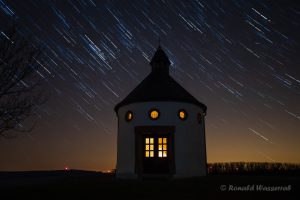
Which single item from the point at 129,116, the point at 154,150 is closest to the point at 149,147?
the point at 154,150

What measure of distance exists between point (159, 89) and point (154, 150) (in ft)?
12.0

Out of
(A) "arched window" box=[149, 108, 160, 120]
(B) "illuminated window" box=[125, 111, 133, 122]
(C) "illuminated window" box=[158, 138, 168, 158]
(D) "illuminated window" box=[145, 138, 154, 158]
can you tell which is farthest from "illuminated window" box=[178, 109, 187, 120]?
(B) "illuminated window" box=[125, 111, 133, 122]

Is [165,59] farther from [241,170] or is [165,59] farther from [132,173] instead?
[241,170]

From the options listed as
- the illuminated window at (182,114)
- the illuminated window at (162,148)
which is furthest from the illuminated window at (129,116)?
the illuminated window at (182,114)

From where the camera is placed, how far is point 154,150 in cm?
1630

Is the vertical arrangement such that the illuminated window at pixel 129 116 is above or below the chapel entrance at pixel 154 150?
above

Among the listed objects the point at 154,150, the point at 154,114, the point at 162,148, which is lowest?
the point at 154,150

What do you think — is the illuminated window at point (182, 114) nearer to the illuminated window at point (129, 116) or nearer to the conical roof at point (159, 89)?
the conical roof at point (159, 89)

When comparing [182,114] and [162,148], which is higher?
[182,114]

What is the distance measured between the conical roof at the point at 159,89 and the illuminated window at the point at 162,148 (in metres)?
2.32

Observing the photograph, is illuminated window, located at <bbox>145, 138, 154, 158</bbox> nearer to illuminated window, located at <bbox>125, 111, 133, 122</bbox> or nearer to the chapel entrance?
the chapel entrance

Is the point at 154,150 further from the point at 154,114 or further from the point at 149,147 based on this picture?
the point at 154,114

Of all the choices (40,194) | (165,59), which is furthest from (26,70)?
(165,59)

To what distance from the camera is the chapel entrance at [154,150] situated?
52.5ft
